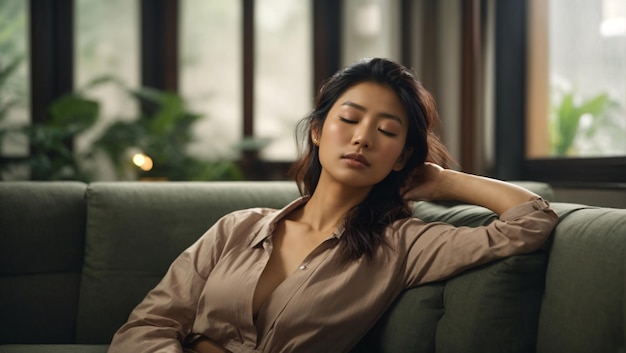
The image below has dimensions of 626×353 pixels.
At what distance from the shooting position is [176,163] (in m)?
4.40

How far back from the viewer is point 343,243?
171 cm

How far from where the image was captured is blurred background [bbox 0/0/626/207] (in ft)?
10.7

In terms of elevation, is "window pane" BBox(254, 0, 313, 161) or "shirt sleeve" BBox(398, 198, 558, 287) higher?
"window pane" BBox(254, 0, 313, 161)

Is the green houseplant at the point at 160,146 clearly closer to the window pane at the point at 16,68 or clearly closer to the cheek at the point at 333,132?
the window pane at the point at 16,68

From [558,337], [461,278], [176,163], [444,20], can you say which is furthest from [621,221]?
[176,163]

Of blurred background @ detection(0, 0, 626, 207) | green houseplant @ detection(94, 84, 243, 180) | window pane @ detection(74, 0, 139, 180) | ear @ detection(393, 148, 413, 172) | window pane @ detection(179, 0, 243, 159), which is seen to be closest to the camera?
ear @ detection(393, 148, 413, 172)

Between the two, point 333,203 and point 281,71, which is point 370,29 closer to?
point 281,71

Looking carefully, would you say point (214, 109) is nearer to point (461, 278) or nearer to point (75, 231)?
point (75, 231)

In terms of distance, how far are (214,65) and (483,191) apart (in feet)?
11.6

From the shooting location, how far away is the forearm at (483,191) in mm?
1626

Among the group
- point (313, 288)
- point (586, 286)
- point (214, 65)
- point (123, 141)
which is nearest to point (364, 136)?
point (313, 288)

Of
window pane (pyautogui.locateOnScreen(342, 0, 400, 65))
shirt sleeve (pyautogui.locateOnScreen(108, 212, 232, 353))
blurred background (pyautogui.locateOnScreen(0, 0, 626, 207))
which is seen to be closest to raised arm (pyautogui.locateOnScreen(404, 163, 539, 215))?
shirt sleeve (pyautogui.locateOnScreen(108, 212, 232, 353))

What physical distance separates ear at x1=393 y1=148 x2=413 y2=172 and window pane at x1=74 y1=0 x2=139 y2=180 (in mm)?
3178

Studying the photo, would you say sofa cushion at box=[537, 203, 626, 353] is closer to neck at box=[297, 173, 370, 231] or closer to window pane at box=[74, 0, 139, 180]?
neck at box=[297, 173, 370, 231]
